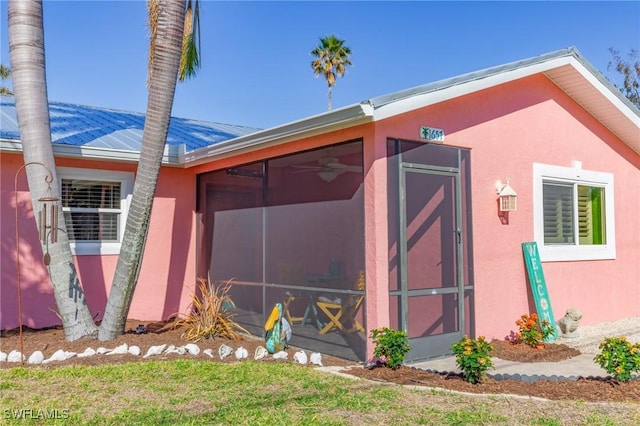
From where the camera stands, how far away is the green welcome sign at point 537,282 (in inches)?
328

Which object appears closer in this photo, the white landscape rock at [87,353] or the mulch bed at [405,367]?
the mulch bed at [405,367]

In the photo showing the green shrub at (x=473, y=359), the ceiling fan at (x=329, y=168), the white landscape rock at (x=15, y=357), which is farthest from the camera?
the ceiling fan at (x=329, y=168)

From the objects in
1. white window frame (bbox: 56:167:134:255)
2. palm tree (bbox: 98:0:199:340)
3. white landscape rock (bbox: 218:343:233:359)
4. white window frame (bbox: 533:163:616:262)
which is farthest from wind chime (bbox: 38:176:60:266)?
white window frame (bbox: 533:163:616:262)

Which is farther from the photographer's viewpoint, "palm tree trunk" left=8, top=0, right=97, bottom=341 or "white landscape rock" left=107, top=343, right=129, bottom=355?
"palm tree trunk" left=8, top=0, right=97, bottom=341

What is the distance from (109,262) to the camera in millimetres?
9375

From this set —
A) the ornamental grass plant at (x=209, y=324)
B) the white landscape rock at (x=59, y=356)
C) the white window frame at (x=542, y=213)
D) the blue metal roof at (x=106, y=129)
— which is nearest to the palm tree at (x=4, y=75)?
the blue metal roof at (x=106, y=129)

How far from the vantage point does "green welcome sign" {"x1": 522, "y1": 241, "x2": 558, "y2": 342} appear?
8344 millimetres

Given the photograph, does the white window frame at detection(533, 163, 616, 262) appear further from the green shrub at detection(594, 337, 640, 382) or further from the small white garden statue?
the green shrub at detection(594, 337, 640, 382)

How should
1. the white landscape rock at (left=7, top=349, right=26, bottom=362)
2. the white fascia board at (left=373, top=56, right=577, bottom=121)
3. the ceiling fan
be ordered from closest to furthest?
the white fascia board at (left=373, top=56, right=577, bottom=121) < the white landscape rock at (left=7, top=349, right=26, bottom=362) < the ceiling fan

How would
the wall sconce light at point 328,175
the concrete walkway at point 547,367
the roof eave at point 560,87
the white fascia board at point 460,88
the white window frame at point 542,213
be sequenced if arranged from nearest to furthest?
the concrete walkway at point 547,367, the white fascia board at point 460,88, the roof eave at point 560,87, the wall sconce light at point 328,175, the white window frame at point 542,213

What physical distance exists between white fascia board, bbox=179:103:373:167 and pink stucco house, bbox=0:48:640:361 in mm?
25

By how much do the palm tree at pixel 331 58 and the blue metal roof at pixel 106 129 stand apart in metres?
15.9

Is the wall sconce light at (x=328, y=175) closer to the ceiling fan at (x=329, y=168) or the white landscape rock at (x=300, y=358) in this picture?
the ceiling fan at (x=329, y=168)

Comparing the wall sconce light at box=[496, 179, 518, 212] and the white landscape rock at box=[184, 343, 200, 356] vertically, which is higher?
the wall sconce light at box=[496, 179, 518, 212]
